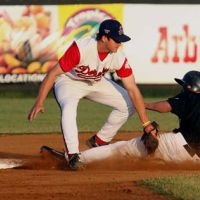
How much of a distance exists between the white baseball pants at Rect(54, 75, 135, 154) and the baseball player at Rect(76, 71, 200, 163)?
32 cm

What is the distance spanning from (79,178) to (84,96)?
151cm

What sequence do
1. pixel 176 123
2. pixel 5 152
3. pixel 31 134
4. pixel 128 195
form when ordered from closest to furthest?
pixel 128 195
pixel 5 152
pixel 31 134
pixel 176 123

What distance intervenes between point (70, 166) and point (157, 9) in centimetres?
1163

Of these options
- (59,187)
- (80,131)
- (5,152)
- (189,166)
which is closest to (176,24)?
(80,131)

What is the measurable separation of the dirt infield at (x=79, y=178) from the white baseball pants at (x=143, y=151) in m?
0.11

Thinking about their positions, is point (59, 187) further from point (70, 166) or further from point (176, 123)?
point (176, 123)

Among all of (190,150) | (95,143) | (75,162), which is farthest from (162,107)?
(95,143)

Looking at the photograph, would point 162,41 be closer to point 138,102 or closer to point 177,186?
point 138,102

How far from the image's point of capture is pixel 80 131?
14.5 m

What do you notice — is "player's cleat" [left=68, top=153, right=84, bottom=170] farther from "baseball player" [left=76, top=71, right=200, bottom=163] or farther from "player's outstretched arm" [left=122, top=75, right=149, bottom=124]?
"player's outstretched arm" [left=122, top=75, right=149, bottom=124]

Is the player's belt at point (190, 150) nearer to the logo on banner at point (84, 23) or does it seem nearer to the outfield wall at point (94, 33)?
the outfield wall at point (94, 33)

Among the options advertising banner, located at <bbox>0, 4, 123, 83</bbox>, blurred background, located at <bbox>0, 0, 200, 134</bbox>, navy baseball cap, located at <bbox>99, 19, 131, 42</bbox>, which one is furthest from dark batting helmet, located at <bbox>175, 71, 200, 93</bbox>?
advertising banner, located at <bbox>0, 4, 123, 83</bbox>

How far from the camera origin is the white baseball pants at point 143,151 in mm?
9695

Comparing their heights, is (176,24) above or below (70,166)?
below
